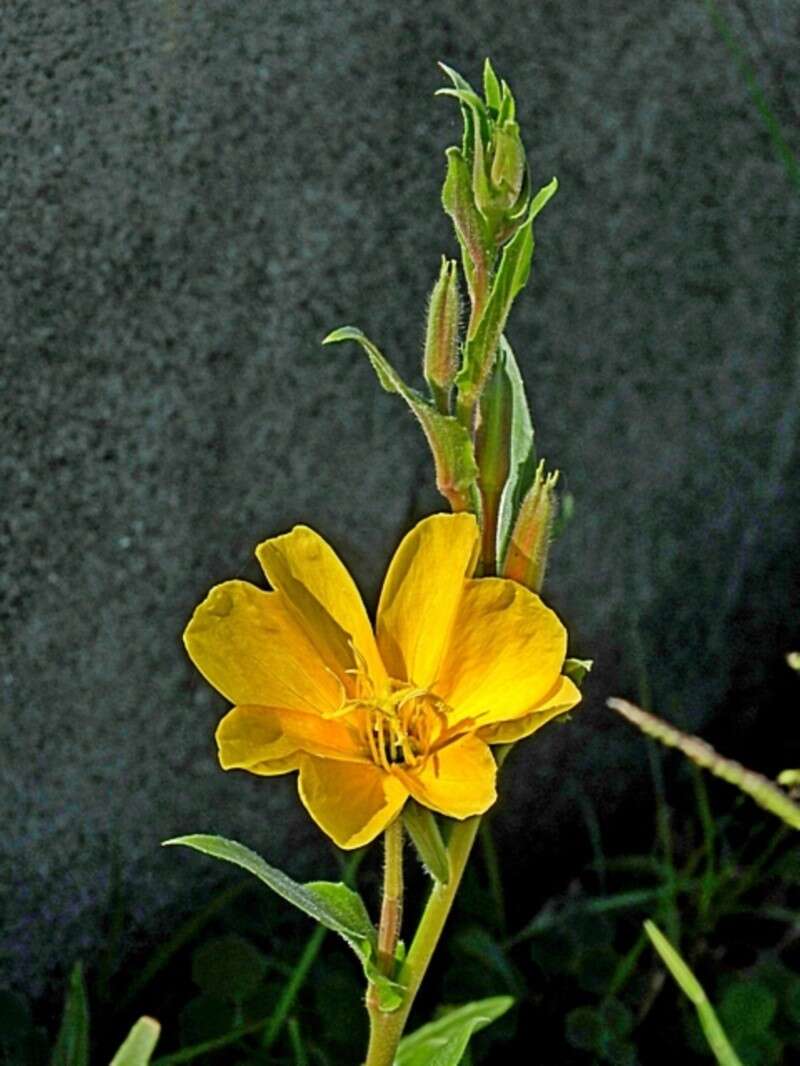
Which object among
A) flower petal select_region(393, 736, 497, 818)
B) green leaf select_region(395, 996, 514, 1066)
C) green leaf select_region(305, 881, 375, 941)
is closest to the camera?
flower petal select_region(393, 736, 497, 818)

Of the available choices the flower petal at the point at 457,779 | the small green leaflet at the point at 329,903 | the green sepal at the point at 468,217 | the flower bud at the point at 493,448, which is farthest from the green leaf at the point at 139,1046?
the green sepal at the point at 468,217

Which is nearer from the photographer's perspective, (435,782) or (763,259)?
(435,782)

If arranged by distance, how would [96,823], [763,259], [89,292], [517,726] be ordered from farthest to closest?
1. [763,259]
2. [96,823]
3. [89,292]
4. [517,726]

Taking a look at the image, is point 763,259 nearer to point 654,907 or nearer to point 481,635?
point 654,907

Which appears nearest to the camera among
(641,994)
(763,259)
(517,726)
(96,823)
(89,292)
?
(517,726)

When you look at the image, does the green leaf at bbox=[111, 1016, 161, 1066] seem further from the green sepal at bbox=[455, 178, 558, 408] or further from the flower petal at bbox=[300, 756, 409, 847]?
the green sepal at bbox=[455, 178, 558, 408]

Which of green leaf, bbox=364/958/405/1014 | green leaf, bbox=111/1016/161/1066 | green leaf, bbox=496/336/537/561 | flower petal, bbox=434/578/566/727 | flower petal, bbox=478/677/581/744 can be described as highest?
green leaf, bbox=496/336/537/561

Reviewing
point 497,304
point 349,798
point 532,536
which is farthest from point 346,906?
point 497,304

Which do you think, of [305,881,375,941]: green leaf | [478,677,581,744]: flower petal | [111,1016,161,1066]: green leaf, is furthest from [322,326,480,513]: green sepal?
[111,1016,161,1066]: green leaf

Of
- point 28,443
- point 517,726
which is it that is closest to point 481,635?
point 517,726
